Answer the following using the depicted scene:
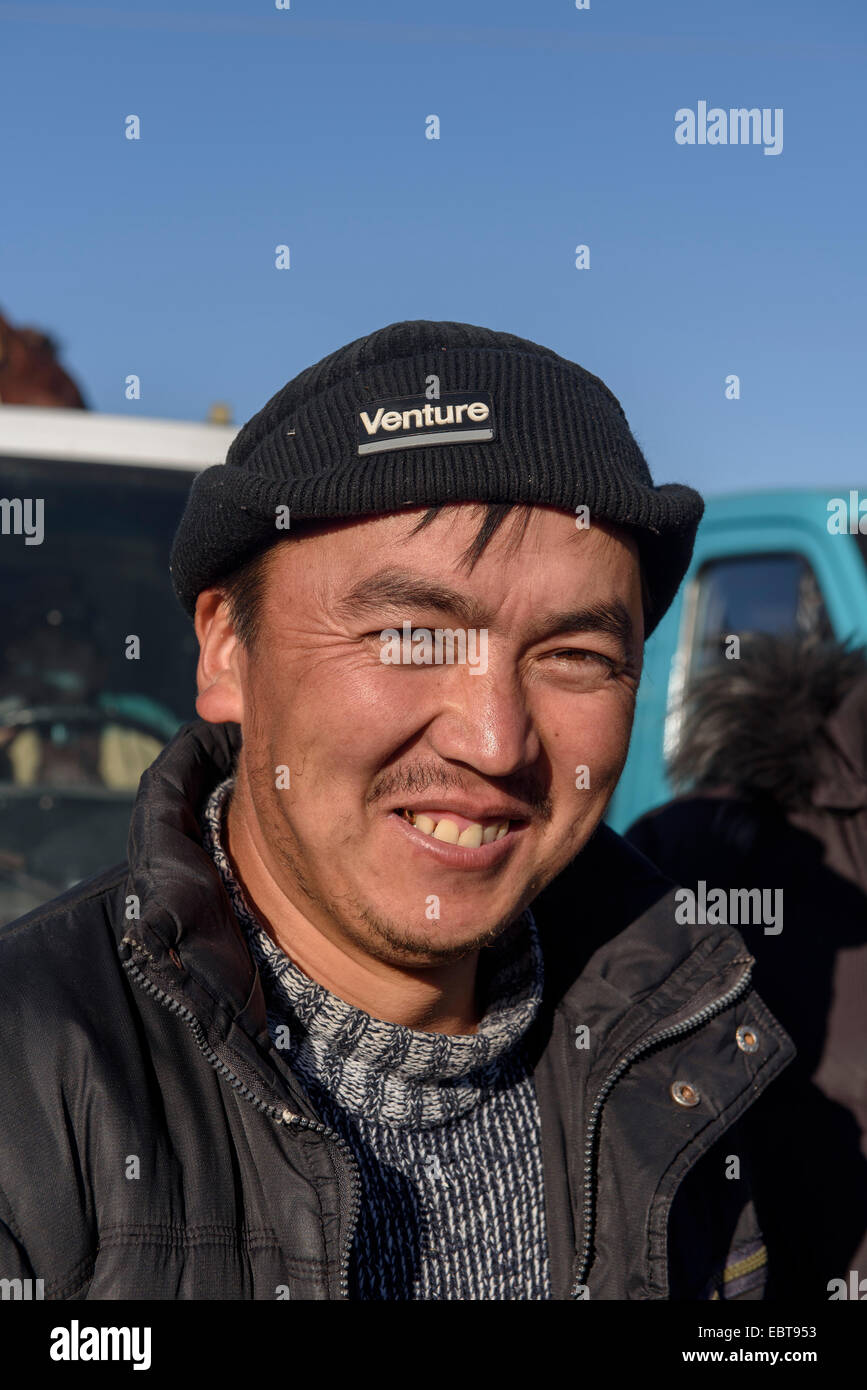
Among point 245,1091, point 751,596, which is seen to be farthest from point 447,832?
point 751,596

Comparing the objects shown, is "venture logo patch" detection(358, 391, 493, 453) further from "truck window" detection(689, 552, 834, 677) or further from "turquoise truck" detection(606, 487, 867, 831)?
"truck window" detection(689, 552, 834, 677)

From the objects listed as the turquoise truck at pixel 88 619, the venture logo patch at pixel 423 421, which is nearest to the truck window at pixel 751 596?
the turquoise truck at pixel 88 619

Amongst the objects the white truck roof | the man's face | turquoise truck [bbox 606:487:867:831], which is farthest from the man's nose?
turquoise truck [bbox 606:487:867:831]

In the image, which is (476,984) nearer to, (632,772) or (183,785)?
(183,785)

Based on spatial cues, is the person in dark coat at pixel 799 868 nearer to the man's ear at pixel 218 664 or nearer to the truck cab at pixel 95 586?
the man's ear at pixel 218 664

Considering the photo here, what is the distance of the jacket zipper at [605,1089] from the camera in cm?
188

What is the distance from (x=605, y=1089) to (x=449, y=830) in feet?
1.82

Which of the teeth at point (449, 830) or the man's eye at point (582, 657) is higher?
the man's eye at point (582, 657)

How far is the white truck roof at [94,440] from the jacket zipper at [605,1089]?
3.07 metres

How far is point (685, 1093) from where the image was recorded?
6.44 ft

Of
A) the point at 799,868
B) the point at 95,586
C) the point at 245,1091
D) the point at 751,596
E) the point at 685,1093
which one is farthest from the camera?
the point at 751,596

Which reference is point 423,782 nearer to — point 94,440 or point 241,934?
point 241,934
